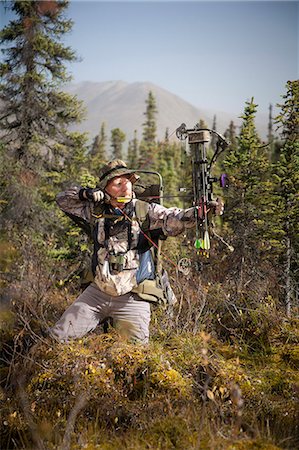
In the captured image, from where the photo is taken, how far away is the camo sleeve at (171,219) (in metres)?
4.30

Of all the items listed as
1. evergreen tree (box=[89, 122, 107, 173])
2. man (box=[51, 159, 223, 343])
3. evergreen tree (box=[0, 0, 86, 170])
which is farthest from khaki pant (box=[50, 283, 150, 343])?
evergreen tree (box=[89, 122, 107, 173])

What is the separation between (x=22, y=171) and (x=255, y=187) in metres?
7.84

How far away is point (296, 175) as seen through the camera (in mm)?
7102

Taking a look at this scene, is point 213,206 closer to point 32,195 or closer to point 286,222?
point 286,222

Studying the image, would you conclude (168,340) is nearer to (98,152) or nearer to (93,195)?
(93,195)

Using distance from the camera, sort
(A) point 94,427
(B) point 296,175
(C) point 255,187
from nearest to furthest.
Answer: (A) point 94,427 < (B) point 296,175 < (C) point 255,187

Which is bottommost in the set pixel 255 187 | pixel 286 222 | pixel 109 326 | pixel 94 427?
pixel 94 427

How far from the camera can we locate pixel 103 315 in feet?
15.3

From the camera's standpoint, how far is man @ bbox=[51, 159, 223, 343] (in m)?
4.43

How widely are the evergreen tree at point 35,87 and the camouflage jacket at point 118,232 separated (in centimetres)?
906

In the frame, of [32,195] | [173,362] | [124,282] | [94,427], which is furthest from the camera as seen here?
[32,195]

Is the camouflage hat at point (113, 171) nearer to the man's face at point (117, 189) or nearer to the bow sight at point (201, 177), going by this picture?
the man's face at point (117, 189)

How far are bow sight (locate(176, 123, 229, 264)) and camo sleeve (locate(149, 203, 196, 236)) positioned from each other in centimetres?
14

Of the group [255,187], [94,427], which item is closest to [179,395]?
[94,427]
